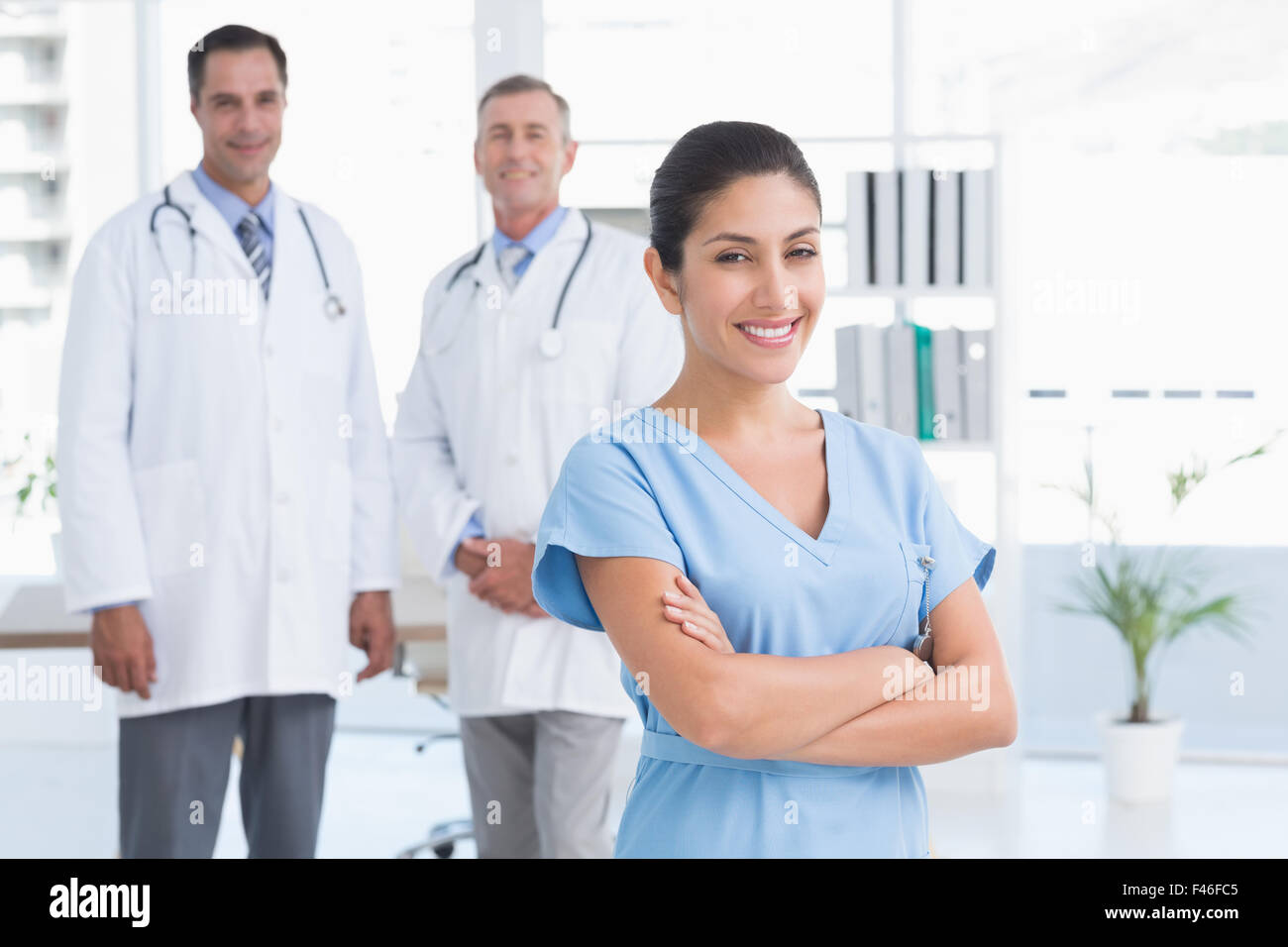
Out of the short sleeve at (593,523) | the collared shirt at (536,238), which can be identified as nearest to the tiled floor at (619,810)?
the collared shirt at (536,238)

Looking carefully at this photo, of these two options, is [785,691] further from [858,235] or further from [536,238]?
[858,235]

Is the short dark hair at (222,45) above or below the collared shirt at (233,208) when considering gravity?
above

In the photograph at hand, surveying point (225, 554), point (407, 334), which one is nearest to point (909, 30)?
point (407, 334)

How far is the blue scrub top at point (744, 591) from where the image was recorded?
124 centimetres

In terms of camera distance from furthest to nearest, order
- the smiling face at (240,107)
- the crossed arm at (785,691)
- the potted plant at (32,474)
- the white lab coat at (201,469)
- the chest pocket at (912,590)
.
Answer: the potted plant at (32,474)
the smiling face at (240,107)
the white lab coat at (201,469)
the chest pocket at (912,590)
the crossed arm at (785,691)

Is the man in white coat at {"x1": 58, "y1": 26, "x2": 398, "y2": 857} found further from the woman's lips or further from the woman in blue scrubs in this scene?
the woman's lips

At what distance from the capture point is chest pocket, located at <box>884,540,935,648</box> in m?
1.29

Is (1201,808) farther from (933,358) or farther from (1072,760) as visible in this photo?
(933,358)

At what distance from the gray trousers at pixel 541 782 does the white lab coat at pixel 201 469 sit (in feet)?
1.00

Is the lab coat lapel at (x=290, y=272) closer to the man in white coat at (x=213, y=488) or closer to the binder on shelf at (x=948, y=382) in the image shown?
the man in white coat at (x=213, y=488)

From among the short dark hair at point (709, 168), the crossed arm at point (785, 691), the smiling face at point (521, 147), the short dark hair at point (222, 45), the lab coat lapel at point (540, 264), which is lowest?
the crossed arm at point (785, 691)

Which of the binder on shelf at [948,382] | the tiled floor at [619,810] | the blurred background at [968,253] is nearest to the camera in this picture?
the tiled floor at [619,810]

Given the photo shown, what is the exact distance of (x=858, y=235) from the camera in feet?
12.3
